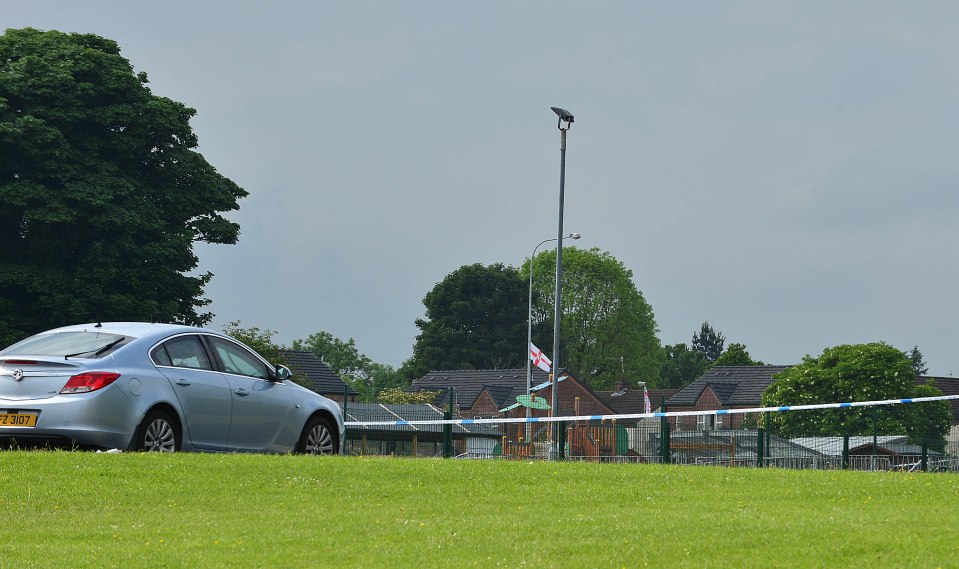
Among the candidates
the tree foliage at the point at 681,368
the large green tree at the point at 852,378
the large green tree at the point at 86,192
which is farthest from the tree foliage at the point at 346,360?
the large green tree at the point at 86,192

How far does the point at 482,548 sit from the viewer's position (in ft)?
33.8

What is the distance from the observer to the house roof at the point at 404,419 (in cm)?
3888

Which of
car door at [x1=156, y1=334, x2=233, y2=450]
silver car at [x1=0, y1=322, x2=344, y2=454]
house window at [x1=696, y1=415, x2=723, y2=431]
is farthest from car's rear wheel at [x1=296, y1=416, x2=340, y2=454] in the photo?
house window at [x1=696, y1=415, x2=723, y2=431]

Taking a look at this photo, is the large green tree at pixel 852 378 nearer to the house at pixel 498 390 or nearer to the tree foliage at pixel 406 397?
the house at pixel 498 390

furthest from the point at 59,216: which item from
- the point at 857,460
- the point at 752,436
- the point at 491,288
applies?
the point at 491,288

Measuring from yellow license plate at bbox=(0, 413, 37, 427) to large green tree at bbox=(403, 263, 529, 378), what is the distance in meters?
90.9

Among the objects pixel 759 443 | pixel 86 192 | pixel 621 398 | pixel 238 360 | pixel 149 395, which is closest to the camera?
pixel 149 395

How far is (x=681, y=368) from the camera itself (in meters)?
159

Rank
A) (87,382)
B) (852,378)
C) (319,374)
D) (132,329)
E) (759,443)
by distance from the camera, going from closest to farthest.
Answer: (87,382)
(132,329)
(759,443)
(852,378)
(319,374)

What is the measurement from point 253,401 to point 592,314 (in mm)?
87349

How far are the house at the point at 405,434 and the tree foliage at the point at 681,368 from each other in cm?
10767

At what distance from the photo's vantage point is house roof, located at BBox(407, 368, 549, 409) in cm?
9838

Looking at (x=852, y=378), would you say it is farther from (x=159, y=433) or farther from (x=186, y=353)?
(x=159, y=433)

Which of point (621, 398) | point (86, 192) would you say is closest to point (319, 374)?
point (621, 398)
